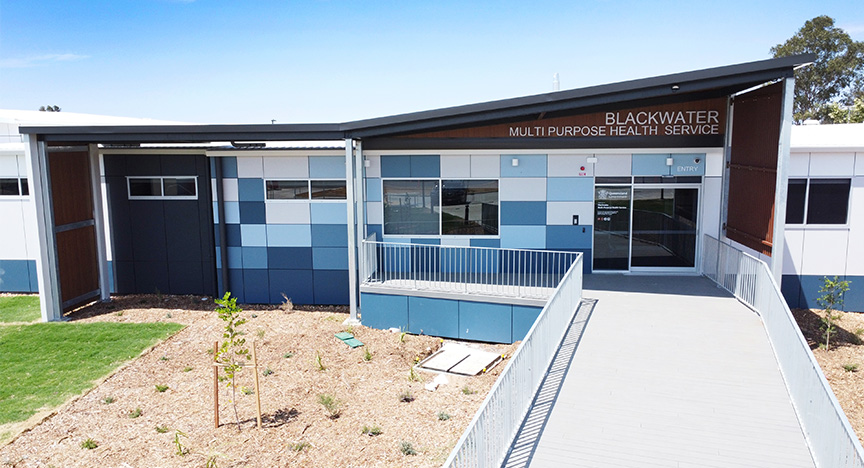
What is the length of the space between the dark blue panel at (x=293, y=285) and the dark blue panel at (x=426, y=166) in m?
3.66

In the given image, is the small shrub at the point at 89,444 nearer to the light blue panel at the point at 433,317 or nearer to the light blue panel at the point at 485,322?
the light blue panel at the point at 433,317

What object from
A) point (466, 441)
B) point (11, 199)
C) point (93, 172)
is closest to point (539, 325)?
point (466, 441)

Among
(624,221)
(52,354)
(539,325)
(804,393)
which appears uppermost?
(624,221)

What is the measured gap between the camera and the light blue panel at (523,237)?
14.3m

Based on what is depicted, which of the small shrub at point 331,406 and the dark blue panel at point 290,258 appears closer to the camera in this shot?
the small shrub at point 331,406

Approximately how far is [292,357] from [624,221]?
764 centimetres

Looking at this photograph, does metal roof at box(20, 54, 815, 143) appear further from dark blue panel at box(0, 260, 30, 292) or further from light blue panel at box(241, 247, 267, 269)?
dark blue panel at box(0, 260, 30, 292)

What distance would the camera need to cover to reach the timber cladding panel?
11.0 metres

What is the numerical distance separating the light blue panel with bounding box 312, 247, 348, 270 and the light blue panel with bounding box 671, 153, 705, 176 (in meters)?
7.67

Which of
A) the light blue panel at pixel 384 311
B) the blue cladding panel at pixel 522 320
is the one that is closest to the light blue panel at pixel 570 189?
the blue cladding panel at pixel 522 320

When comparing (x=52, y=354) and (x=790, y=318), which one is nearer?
(x=790, y=318)

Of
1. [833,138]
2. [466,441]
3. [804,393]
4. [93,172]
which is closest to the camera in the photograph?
[466,441]

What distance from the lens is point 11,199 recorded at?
16500mm

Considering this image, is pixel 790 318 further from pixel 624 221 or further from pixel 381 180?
pixel 381 180
